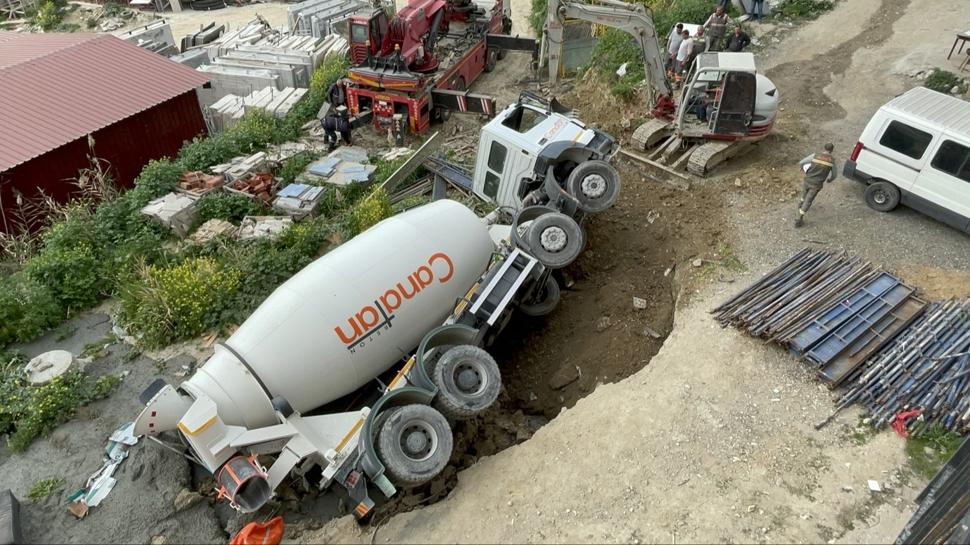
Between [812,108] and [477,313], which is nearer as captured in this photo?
[477,313]

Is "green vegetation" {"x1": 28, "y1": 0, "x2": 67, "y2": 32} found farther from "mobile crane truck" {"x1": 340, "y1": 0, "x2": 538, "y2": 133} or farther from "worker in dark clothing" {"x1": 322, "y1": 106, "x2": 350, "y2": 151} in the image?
"worker in dark clothing" {"x1": 322, "y1": 106, "x2": 350, "y2": 151}

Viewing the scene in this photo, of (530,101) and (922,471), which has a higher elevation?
(530,101)

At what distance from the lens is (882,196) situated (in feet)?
37.0

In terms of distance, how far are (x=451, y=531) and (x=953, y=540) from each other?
5.32 metres

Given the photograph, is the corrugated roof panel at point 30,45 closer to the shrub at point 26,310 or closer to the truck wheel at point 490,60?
the shrub at point 26,310

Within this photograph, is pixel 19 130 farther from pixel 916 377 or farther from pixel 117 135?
pixel 916 377

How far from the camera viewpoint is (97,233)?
12.4m

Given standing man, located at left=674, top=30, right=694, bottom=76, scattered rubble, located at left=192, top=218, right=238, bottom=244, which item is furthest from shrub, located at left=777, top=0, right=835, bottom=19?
scattered rubble, located at left=192, top=218, right=238, bottom=244

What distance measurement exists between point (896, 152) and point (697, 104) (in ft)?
13.6

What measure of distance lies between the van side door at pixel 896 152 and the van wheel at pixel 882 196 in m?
0.12

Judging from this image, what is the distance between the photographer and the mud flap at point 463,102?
17.3 meters

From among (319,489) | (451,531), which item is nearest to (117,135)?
(319,489)

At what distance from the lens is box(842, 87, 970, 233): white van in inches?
400

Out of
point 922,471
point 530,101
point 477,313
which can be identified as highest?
point 530,101
